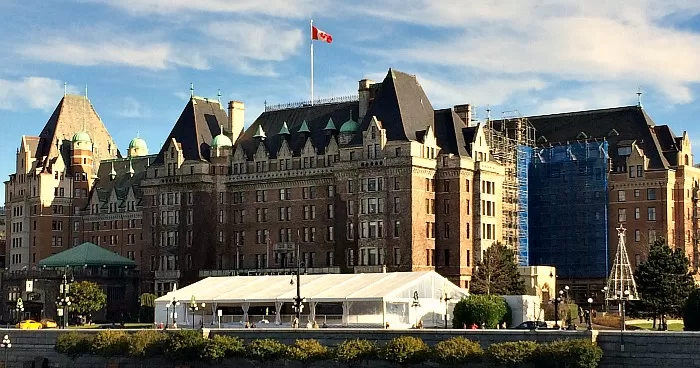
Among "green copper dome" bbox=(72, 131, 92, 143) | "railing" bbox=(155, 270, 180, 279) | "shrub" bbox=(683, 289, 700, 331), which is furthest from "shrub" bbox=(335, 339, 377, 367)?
"green copper dome" bbox=(72, 131, 92, 143)

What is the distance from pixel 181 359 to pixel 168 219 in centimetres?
6324

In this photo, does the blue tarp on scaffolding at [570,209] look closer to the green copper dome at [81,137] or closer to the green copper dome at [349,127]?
the green copper dome at [349,127]

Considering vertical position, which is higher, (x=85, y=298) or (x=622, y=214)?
(x=622, y=214)

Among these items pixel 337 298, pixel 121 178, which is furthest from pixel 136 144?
pixel 337 298

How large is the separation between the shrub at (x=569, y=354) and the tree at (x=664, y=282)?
4322 centimetres

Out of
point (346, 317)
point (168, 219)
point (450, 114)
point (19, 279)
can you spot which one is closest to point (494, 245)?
point (450, 114)

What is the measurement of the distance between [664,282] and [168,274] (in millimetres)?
58885

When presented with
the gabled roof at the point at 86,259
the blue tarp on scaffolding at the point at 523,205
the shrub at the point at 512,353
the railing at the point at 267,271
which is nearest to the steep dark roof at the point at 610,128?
the blue tarp on scaffolding at the point at 523,205

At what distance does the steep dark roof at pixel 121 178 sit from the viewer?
178 metres

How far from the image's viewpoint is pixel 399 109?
130875 mm

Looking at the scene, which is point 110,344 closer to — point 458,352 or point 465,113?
point 458,352

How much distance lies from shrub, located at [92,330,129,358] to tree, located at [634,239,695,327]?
49.0 meters

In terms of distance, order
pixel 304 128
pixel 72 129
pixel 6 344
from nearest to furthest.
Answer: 1. pixel 6 344
2. pixel 304 128
3. pixel 72 129

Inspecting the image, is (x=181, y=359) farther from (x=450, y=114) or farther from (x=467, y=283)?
(x=450, y=114)
